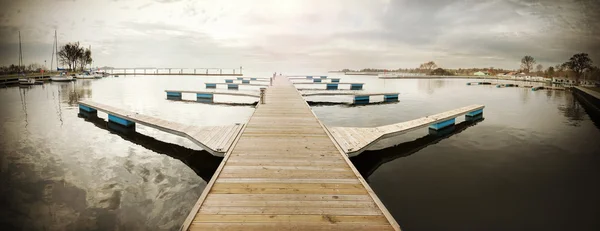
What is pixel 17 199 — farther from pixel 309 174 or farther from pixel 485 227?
pixel 485 227

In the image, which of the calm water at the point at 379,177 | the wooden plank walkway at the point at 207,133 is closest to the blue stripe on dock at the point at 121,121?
the calm water at the point at 379,177

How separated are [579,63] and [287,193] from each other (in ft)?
243

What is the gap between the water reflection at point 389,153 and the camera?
7.99 meters

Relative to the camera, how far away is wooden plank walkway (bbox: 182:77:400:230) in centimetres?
340

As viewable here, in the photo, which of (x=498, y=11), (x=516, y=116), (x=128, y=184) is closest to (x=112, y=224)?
(x=128, y=184)

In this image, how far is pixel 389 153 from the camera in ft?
30.7

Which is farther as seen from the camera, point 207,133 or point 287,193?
point 207,133

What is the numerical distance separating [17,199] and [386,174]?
848 cm

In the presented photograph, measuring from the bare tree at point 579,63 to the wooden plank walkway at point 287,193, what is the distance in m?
70.7

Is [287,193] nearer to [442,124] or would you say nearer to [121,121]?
[442,124]

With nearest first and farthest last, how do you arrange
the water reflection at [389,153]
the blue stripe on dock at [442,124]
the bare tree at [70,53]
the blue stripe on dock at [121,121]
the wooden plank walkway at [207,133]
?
the wooden plank walkway at [207,133] → the water reflection at [389,153] → the blue stripe on dock at [121,121] → the blue stripe on dock at [442,124] → the bare tree at [70,53]

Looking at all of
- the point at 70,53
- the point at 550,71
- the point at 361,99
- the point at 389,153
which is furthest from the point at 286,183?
the point at 550,71

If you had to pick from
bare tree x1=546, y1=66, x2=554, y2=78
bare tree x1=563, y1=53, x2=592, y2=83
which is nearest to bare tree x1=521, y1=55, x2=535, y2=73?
bare tree x1=546, y1=66, x2=554, y2=78

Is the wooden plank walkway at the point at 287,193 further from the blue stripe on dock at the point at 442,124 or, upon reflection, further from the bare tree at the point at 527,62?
the bare tree at the point at 527,62
